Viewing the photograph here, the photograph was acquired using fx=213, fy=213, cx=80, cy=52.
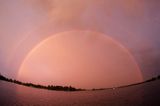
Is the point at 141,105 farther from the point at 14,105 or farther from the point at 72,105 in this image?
the point at 14,105

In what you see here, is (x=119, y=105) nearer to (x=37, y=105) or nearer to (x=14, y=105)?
(x=37, y=105)

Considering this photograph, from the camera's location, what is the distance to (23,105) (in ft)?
303

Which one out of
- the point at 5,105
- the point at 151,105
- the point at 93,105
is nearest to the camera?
the point at 151,105

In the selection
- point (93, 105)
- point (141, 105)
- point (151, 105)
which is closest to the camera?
point (151, 105)

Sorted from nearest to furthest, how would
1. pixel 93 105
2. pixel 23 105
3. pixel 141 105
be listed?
pixel 141 105
pixel 23 105
pixel 93 105

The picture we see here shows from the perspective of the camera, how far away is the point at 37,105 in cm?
9888

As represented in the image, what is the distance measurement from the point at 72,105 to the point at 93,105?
1074cm

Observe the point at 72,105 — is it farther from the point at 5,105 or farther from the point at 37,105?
the point at 5,105

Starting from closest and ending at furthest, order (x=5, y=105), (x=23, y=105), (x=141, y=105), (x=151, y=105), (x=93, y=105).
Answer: (x=151, y=105) → (x=141, y=105) → (x=5, y=105) → (x=23, y=105) → (x=93, y=105)

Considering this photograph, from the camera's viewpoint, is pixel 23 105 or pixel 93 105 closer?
pixel 23 105

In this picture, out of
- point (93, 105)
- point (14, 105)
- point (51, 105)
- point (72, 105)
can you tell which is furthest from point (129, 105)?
point (14, 105)

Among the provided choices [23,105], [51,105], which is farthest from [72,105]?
[23,105]

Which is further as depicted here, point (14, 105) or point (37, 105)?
point (37, 105)

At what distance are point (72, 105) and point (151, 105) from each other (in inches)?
1631
